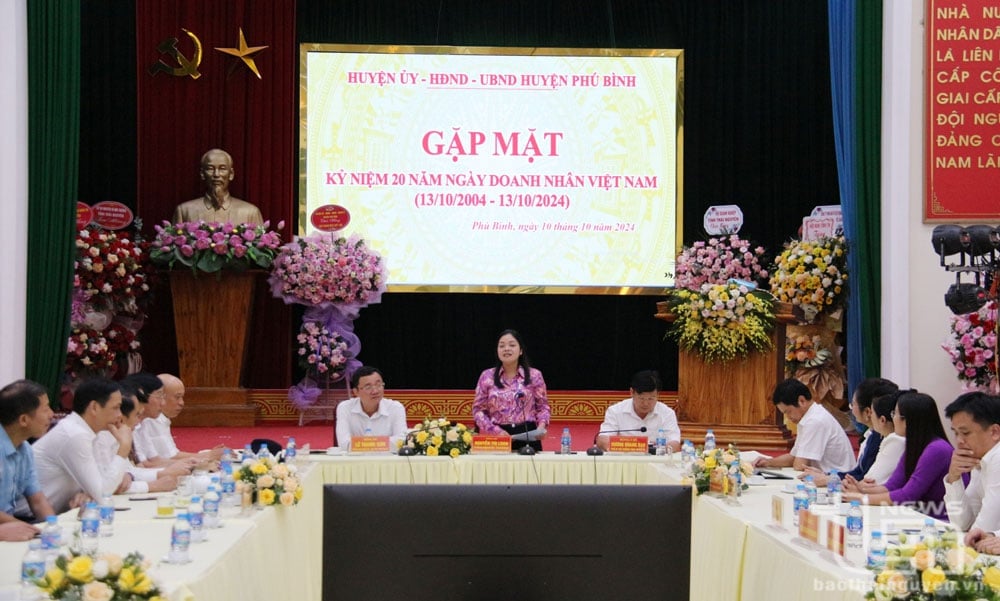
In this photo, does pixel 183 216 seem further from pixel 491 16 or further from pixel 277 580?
pixel 277 580

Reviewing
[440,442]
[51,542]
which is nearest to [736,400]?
[440,442]

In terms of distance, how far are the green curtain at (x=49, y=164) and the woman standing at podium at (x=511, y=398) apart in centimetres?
249

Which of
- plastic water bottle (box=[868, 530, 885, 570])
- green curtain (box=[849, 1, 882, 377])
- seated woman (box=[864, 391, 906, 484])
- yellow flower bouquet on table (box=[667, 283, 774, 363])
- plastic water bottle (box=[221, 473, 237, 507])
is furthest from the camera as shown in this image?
yellow flower bouquet on table (box=[667, 283, 774, 363])

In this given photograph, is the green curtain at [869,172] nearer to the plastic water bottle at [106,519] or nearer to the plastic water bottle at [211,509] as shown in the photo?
the plastic water bottle at [211,509]

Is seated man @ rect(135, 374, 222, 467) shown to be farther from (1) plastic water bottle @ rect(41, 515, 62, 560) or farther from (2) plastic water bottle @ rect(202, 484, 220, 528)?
(1) plastic water bottle @ rect(41, 515, 62, 560)

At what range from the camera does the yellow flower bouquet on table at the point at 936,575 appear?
2156mm

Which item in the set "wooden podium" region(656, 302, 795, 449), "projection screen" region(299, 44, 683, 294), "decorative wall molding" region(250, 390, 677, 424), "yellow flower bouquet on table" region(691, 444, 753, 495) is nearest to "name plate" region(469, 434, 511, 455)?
"yellow flower bouquet on table" region(691, 444, 753, 495)

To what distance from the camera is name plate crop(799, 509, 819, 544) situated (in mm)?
3002

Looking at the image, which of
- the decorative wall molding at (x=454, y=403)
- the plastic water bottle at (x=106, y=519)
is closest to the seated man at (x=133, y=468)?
the plastic water bottle at (x=106, y=519)

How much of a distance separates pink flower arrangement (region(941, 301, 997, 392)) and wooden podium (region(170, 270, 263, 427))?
4.98 metres

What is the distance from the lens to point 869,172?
21.2 ft

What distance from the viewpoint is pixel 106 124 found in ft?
30.7

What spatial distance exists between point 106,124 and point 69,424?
20.1ft

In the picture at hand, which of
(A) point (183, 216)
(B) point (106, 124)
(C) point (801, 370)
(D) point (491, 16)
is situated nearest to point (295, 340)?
(A) point (183, 216)
